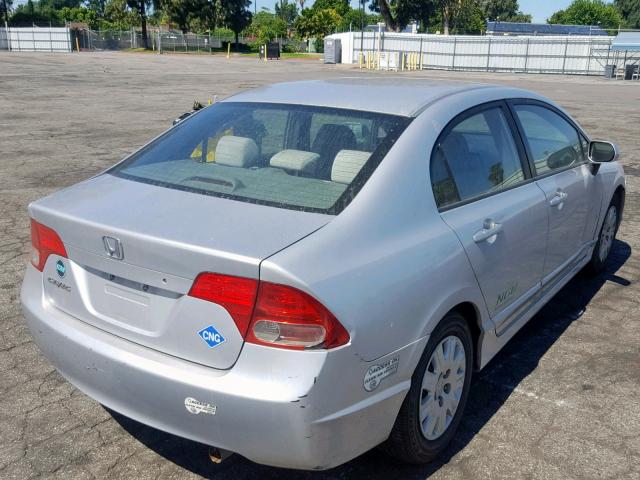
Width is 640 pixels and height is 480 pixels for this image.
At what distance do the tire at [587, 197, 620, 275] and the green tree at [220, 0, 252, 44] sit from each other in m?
76.6

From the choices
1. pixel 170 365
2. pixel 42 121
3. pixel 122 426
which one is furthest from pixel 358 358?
pixel 42 121

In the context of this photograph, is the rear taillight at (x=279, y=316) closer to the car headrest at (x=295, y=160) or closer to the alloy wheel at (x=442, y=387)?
the alloy wheel at (x=442, y=387)

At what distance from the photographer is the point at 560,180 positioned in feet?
13.0

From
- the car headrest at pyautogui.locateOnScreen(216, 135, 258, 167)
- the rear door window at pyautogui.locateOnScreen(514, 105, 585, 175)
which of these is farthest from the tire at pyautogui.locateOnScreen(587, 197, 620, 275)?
the car headrest at pyautogui.locateOnScreen(216, 135, 258, 167)

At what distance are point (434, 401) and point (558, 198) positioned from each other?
1640mm

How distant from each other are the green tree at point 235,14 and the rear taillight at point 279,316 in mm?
A: 79220

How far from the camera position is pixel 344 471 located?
111 inches

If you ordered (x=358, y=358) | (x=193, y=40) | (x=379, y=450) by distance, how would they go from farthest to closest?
1. (x=193, y=40)
2. (x=379, y=450)
3. (x=358, y=358)

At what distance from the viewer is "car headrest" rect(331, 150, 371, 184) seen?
2736 millimetres

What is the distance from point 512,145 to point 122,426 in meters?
2.50

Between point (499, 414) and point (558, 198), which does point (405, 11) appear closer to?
point (558, 198)

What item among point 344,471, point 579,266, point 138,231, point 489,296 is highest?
point 138,231

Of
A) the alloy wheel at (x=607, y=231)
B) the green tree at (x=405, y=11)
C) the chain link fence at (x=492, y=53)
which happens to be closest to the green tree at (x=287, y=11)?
the green tree at (x=405, y=11)

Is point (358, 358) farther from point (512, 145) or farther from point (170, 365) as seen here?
point (512, 145)
